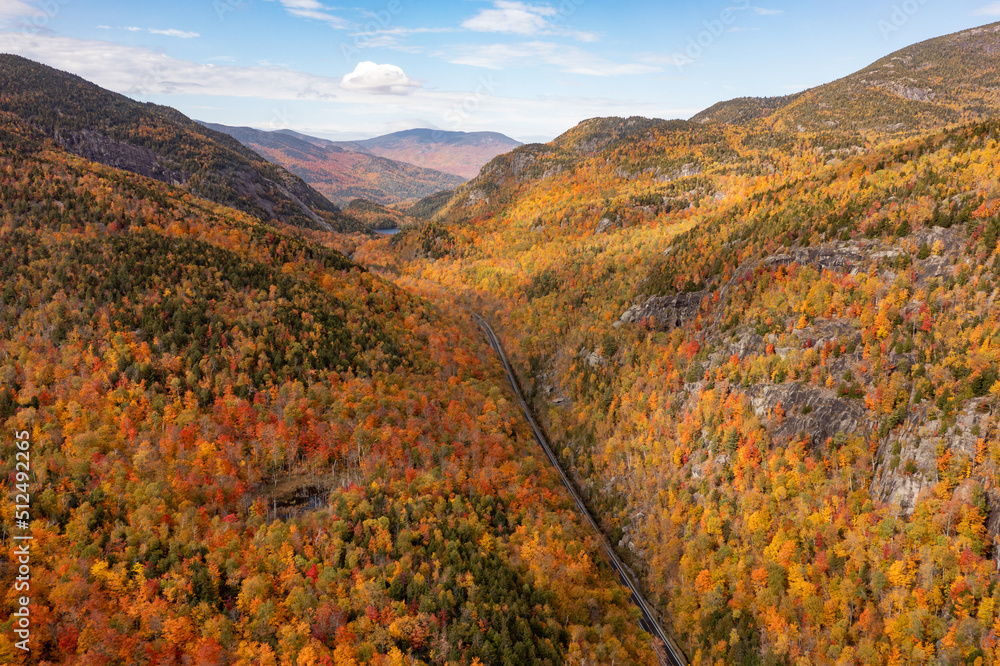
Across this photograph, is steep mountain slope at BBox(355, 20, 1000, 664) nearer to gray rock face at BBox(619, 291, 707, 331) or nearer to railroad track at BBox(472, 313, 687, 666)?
gray rock face at BBox(619, 291, 707, 331)

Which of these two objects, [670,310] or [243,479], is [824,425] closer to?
[670,310]

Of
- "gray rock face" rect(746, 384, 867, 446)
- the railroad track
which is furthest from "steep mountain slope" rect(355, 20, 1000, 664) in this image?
the railroad track

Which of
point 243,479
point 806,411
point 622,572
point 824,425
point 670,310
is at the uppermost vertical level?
point 670,310

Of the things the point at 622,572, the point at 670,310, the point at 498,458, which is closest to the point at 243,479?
the point at 498,458

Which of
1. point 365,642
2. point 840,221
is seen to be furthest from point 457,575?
point 840,221

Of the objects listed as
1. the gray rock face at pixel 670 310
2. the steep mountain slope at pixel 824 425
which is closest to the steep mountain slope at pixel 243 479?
the steep mountain slope at pixel 824 425

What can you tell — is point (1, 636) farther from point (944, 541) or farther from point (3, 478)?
point (944, 541)

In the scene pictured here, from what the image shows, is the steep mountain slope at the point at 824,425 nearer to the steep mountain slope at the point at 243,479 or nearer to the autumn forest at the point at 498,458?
the autumn forest at the point at 498,458
